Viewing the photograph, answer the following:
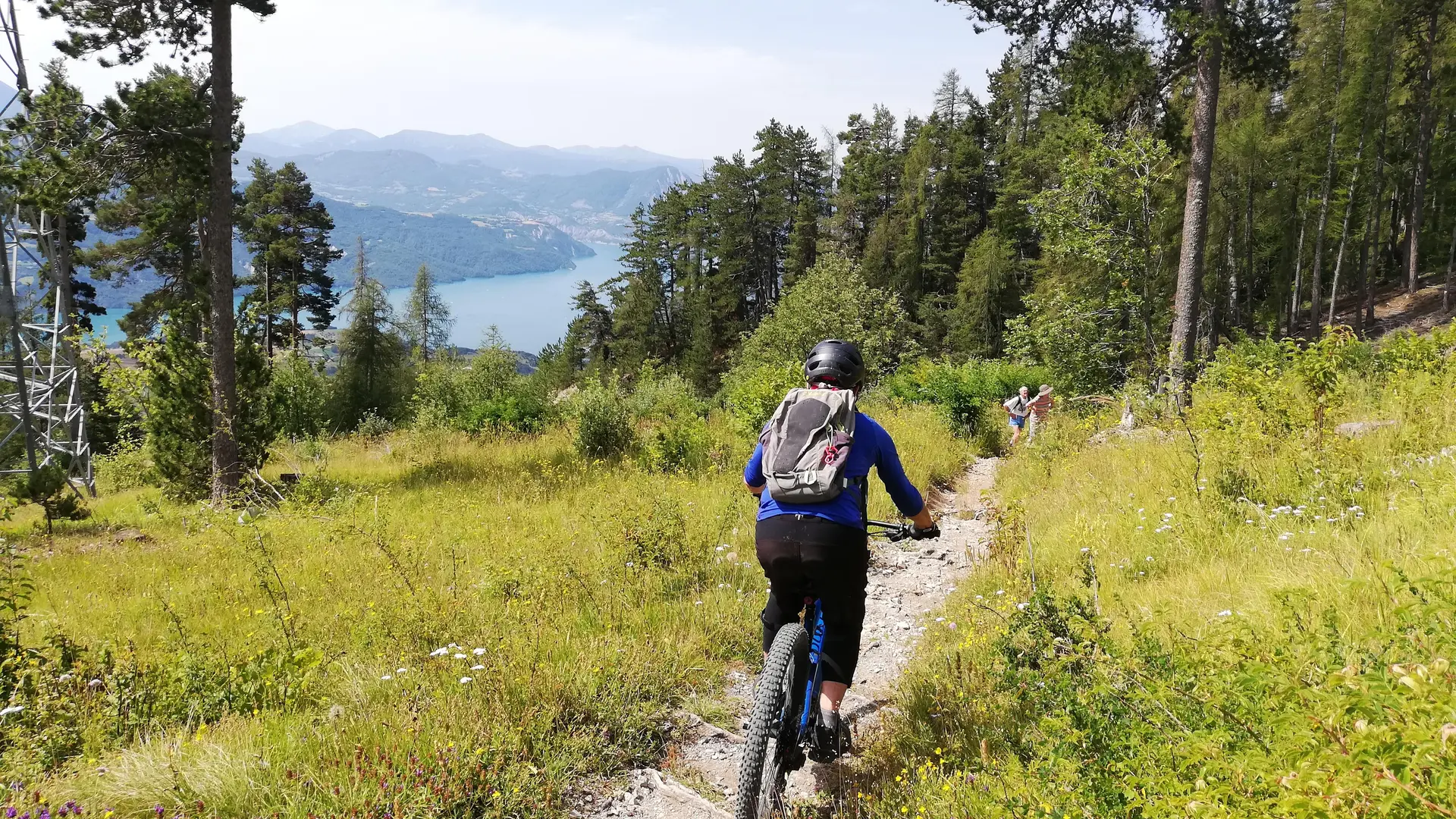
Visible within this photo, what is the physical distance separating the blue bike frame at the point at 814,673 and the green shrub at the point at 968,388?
1120 centimetres

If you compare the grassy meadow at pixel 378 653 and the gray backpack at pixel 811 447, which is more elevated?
the gray backpack at pixel 811 447

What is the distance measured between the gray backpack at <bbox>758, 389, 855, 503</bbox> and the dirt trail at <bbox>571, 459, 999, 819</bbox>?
5.38 ft

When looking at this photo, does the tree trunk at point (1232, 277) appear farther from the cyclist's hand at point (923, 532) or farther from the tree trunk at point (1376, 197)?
the cyclist's hand at point (923, 532)

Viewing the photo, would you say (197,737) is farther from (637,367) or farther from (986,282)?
(637,367)

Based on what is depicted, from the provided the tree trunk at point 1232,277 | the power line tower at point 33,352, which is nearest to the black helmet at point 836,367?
the power line tower at point 33,352

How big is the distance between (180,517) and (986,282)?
40.0 m

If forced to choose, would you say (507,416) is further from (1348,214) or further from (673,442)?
(1348,214)

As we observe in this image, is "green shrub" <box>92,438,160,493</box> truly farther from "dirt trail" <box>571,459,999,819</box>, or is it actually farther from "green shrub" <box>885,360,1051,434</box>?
"green shrub" <box>885,360,1051,434</box>

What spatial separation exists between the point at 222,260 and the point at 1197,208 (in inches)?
621

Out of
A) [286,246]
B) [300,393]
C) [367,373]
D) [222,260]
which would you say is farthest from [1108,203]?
[286,246]

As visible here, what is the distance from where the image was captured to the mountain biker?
3.04m

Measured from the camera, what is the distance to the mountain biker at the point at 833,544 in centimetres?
304

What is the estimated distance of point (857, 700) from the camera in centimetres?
452

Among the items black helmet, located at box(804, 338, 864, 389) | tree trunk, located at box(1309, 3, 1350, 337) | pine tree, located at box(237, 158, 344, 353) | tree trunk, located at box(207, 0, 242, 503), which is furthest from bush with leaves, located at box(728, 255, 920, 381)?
pine tree, located at box(237, 158, 344, 353)
